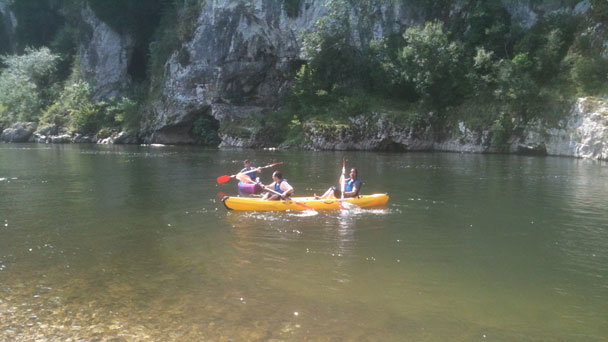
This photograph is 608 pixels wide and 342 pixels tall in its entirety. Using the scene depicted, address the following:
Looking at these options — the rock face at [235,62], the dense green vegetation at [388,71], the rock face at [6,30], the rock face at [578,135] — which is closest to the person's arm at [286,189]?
the rock face at [578,135]

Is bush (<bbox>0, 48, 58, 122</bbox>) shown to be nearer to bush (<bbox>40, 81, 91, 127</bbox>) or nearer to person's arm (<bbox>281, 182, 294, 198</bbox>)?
bush (<bbox>40, 81, 91, 127</bbox>)

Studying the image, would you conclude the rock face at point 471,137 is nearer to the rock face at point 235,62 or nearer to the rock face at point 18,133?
the rock face at point 235,62

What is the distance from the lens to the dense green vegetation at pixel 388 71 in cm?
3050

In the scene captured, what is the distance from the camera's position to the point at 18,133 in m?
47.7

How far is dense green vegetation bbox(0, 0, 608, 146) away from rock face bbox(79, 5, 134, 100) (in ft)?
3.48

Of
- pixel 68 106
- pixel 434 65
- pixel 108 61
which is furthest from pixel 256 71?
pixel 68 106

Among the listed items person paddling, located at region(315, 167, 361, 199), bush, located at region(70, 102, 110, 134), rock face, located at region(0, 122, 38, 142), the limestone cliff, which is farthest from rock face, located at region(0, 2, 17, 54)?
person paddling, located at region(315, 167, 361, 199)

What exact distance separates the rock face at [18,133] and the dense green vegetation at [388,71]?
1.80 meters

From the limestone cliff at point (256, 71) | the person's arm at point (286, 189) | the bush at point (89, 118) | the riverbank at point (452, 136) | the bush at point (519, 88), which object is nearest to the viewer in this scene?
the person's arm at point (286, 189)

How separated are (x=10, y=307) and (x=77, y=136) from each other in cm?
4555

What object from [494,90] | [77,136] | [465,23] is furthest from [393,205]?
[77,136]

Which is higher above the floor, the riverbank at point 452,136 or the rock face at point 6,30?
the rock face at point 6,30

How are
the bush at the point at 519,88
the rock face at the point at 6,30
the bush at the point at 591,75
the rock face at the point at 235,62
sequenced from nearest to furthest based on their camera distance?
the bush at the point at 591,75
the bush at the point at 519,88
the rock face at the point at 235,62
the rock face at the point at 6,30

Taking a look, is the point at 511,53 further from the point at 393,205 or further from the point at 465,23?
the point at 393,205
